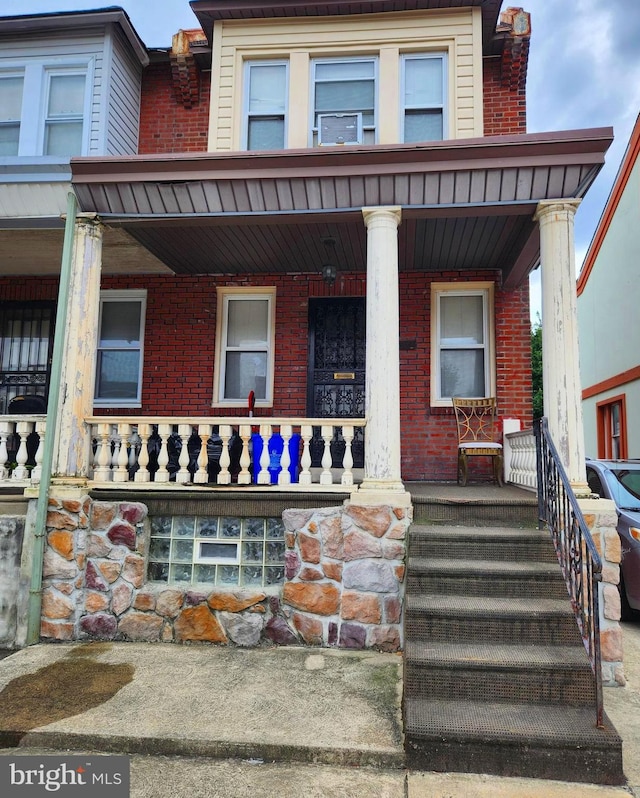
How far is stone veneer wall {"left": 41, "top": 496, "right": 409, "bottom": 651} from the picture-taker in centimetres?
443

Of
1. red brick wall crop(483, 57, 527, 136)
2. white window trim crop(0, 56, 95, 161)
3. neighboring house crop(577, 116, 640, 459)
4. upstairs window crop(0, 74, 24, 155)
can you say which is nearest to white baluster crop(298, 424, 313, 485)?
white window trim crop(0, 56, 95, 161)

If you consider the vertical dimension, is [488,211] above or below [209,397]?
above

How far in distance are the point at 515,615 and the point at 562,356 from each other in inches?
82.8

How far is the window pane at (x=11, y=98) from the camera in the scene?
6488mm

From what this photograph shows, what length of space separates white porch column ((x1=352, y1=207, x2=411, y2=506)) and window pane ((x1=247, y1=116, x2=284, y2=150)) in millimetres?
2171

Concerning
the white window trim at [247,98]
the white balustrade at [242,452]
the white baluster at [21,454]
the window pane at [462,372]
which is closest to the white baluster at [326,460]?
the white balustrade at [242,452]

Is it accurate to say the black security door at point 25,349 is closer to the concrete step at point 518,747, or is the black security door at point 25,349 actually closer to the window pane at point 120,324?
the window pane at point 120,324

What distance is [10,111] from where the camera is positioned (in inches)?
256

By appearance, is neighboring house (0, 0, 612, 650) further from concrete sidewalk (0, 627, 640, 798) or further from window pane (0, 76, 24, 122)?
concrete sidewalk (0, 627, 640, 798)

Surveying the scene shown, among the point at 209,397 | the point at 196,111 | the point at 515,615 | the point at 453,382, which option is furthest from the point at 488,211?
the point at 196,111

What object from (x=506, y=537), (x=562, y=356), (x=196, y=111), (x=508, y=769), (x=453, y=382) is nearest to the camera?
(x=508, y=769)

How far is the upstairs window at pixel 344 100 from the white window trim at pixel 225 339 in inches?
73.8

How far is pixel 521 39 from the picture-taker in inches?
257

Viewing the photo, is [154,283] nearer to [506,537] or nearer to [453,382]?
[453,382]
